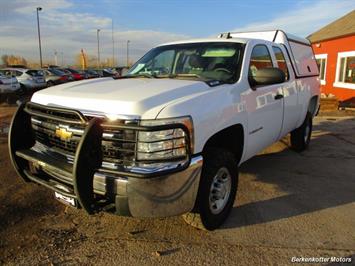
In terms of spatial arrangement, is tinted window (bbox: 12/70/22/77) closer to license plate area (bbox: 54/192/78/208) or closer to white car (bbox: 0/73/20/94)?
white car (bbox: 0/73/20/94)

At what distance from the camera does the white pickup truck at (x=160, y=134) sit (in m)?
2.83

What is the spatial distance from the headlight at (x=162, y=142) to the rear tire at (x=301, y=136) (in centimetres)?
462

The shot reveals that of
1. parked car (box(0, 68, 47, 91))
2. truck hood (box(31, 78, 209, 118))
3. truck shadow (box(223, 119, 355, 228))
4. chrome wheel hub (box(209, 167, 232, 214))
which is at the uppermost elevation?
truck hood (box(31, 78, 209, 118))

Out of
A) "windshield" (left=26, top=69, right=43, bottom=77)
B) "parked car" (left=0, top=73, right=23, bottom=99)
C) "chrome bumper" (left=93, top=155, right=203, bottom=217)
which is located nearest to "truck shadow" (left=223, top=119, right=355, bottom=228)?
"chrome bumper" (left=93, top=155, right=203, bottom=217)

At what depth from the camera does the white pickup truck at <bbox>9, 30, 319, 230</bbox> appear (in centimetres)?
283

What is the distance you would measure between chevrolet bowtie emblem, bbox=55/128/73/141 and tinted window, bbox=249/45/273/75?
2292mm

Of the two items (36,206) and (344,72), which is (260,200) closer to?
(36,206)

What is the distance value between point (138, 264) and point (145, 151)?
107cm

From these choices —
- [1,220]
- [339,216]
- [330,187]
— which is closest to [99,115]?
[1,220]

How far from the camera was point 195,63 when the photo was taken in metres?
4.43

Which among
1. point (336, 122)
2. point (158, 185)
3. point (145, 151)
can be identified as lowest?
point (336, 122)

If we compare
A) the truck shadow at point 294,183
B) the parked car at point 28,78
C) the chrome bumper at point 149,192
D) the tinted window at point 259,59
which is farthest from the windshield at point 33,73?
the chrome bumper at point 149,192

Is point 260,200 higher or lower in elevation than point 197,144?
lower

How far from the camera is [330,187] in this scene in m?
5.14
